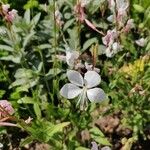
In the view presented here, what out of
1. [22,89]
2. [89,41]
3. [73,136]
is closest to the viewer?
[73,136]

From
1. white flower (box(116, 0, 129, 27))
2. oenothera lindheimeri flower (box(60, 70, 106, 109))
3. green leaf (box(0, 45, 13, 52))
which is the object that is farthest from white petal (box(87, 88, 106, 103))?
green leaf (box(0, 45, 13, 52))

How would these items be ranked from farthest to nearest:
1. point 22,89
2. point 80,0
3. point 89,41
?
point 89,41, point 22,89, point 80,0

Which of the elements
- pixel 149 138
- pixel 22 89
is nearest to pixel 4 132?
pixel 22 89

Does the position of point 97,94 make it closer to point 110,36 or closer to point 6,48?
point 110,36

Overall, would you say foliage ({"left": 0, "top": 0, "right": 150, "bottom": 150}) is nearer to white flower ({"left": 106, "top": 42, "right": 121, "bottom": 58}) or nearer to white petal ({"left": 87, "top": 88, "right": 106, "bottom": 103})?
white flower ({"left": 106, "top": 42, "right": 121, "bottom": 58})

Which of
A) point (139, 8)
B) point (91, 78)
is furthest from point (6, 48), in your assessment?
point (91, 78)

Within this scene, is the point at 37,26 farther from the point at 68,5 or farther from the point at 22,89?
the point at 22,89

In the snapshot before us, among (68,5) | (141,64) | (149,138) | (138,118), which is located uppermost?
(68,5)

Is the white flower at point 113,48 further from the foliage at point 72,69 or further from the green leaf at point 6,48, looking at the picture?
the green leaf at point 6,48
